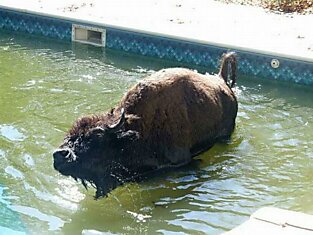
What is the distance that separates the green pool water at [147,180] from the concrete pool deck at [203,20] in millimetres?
790

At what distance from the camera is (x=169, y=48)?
10367 mm

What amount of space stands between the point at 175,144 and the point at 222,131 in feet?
3.28

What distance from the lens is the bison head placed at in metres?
5.18

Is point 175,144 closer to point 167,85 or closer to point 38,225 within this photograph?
point 167,85

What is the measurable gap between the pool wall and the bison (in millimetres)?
2567

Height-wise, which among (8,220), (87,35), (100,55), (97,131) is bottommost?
(8,220)

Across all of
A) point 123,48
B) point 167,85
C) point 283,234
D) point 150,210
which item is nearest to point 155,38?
point 123,48

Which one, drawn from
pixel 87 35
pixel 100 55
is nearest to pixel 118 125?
pixel 100 55

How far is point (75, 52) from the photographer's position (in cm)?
1073

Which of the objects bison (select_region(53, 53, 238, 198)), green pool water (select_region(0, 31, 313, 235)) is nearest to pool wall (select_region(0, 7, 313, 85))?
green pool water (select_region(0, 31, 313, 235))

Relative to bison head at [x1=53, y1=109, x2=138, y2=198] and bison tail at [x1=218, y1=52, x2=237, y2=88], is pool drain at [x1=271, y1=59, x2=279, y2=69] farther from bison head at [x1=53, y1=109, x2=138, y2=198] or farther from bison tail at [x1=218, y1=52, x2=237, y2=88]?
bison head at [x1=53, y1=109, x2=138, y2=198]

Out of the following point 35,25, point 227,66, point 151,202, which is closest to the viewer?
point 151,202

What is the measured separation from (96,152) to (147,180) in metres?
0.91

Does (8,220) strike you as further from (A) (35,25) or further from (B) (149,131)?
(A) (35,25)
